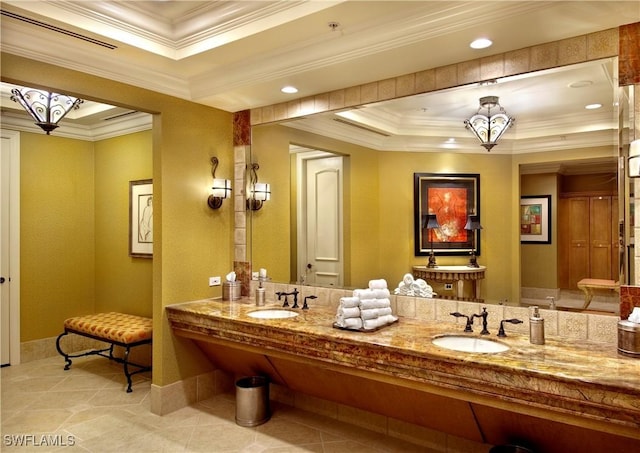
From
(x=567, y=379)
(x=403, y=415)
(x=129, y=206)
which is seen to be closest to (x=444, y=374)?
(x=567, y=379)

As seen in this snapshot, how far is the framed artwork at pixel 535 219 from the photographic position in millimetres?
2654

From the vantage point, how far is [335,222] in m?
3.44

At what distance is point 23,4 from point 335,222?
234cm

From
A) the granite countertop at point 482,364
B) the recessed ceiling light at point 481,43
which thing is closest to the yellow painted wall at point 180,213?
the granite countertop at point 482,364

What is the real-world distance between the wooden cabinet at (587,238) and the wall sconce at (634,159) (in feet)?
0.74

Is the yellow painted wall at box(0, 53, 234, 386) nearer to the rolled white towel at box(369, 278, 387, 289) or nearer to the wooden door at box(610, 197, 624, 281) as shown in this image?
the rolled white towel at box(369, 278, 387, 289)

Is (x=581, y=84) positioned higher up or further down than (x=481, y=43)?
further down

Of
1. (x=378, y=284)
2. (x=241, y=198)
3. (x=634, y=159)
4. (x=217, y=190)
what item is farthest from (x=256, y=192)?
(x=634, y=159)

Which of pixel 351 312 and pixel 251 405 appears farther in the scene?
pixel 251 405

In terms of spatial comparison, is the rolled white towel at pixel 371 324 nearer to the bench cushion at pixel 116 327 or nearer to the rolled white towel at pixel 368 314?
the rolled white towel at pixel 368 314

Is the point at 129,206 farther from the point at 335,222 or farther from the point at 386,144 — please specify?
the point at 386,144

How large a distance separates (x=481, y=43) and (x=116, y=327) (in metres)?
3.88

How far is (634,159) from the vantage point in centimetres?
213

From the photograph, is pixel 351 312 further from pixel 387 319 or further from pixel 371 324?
pixel 387 319
